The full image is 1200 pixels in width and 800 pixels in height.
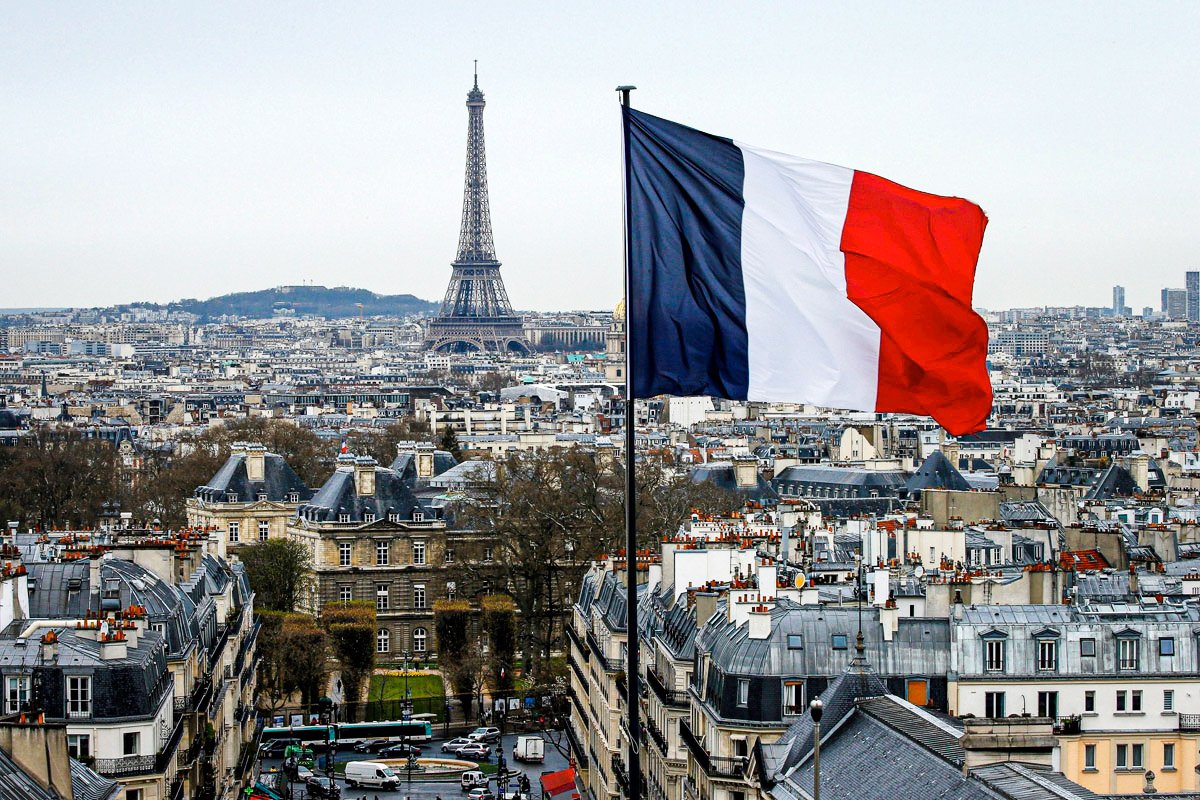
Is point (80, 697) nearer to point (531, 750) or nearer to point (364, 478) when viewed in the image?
point (531, 750)

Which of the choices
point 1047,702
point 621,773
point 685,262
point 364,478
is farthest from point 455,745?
point 685,262

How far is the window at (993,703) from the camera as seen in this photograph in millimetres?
32438

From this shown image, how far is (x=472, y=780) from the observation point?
4997cm

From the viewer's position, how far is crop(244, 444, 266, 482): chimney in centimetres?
8394

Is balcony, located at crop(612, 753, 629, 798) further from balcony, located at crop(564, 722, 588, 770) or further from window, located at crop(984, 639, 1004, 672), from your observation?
window, located at crop(984, 639, 1004, 672)

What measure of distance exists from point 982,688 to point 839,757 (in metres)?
6.07

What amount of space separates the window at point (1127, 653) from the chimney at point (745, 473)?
61773 millimetres

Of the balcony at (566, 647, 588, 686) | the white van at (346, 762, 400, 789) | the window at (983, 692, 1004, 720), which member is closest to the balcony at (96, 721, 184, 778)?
the window at (983, 692, 1004, 720)

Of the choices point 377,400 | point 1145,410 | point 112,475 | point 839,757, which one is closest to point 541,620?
point 839,757

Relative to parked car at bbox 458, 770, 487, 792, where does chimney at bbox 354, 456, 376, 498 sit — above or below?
above

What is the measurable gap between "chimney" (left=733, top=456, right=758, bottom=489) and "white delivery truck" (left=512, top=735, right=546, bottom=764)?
41210mm

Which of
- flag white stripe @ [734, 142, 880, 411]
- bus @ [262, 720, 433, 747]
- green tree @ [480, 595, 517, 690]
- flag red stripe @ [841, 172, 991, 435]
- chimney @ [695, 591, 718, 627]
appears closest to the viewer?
flag white stripe @ [734, 142, 880, 411]

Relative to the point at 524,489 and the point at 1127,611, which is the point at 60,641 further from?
the point at 524,489

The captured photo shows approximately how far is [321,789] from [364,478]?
2594cm
